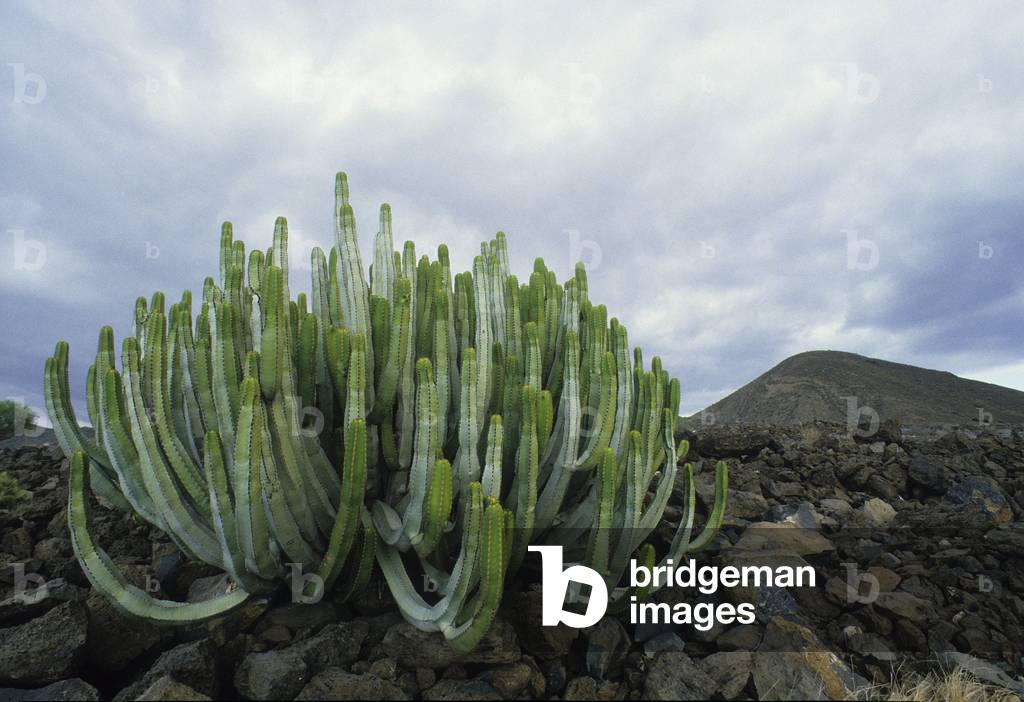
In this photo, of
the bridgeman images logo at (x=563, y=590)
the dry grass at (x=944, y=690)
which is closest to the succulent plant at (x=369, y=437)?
the bridgeman images logo at (x=563, y=590)

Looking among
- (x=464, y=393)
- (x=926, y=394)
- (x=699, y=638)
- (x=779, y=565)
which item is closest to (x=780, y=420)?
(x=926, y=394)

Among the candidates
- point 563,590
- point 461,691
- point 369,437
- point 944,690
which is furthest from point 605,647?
point 944,690

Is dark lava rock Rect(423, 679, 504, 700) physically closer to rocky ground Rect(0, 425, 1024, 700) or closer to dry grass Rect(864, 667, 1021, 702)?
rocky ground Rect(0, 425, 1024, 700)

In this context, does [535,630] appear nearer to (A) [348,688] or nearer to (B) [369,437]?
(A) [348,688]

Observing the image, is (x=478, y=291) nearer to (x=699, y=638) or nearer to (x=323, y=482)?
(x=323, y=482)

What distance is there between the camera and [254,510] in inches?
104

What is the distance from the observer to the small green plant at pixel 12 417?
10453mm

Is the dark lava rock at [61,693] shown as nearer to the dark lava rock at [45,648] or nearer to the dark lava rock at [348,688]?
the dark lava rock at [45,648]

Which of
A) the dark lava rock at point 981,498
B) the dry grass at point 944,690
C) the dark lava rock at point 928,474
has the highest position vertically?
the dark lava rock at point 928,474

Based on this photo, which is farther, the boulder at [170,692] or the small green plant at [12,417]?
the small green plant at [12,417]

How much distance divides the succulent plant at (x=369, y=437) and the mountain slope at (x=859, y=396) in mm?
9783

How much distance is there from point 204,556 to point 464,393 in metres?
1.47

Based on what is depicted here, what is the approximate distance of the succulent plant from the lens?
2707mm

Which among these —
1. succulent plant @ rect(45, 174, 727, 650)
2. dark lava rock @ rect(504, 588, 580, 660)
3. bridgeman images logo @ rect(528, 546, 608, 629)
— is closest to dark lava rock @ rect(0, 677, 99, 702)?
succulent plant @ rect(45, 174, 727, 650)
